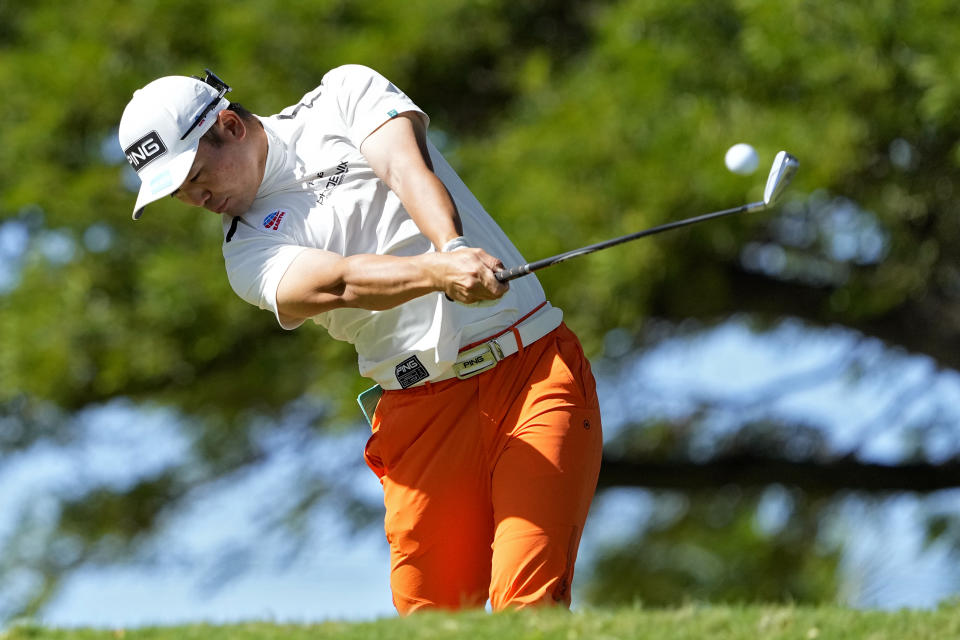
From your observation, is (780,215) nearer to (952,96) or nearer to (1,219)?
(952,96)

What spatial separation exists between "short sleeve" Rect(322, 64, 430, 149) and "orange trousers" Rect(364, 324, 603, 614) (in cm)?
71

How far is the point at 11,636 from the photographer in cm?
327

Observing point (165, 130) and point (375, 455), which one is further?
point (375, 455)

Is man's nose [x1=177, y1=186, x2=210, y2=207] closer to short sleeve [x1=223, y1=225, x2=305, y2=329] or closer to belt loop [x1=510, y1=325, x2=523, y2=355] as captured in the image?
short sleeve [x1=223, y1=225, x2=305, y2=329]

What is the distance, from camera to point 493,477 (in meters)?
3.41

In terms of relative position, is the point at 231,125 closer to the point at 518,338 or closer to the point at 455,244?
the point at 455,244

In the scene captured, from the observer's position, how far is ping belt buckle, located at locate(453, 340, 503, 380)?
11.1ft

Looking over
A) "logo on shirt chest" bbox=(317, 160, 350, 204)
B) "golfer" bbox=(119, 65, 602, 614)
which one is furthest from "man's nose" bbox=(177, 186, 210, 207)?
"logo on shirt chest" bbox=(317, 160, 350, 204)

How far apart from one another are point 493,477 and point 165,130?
1.24 meters

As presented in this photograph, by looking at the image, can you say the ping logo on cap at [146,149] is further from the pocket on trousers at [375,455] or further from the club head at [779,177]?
the club head at [779,177]

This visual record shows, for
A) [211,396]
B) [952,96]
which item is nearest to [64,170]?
[211,396]

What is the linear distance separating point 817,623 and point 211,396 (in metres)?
7.73

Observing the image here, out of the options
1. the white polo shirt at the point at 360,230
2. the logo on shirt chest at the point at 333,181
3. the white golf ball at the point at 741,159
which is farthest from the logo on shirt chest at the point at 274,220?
the white golf ball at the point at 741,159

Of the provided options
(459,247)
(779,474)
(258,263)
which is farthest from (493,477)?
(779,474)
